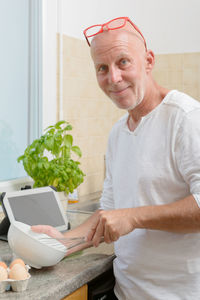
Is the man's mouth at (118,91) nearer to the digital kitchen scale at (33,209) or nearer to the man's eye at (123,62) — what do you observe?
the man's eye at (123,62)

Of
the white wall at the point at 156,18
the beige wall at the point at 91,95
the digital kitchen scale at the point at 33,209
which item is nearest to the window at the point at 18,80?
the beige wall at the point at 91,95

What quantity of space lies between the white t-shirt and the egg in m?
0.33

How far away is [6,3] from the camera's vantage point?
1.99 meters

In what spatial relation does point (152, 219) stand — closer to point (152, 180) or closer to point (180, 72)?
point (152, 180)

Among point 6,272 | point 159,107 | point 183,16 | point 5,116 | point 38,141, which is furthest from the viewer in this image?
point 183,16

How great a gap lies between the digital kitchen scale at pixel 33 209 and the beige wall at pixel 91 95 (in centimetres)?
81

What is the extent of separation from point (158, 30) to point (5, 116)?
140 centimetres

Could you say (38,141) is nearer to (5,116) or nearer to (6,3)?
(5,116)

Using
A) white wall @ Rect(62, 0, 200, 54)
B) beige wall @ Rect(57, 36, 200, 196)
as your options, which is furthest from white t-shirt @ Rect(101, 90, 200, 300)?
white wall @ Rect(62, 0, 200, 54)

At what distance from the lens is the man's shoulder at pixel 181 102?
1.14m

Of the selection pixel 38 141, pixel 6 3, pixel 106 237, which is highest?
pixel 6 3

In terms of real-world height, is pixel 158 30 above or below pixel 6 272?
above

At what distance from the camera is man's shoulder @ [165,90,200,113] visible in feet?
3.74

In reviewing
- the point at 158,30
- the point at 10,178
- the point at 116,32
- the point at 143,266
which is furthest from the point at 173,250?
the point at 158,30
